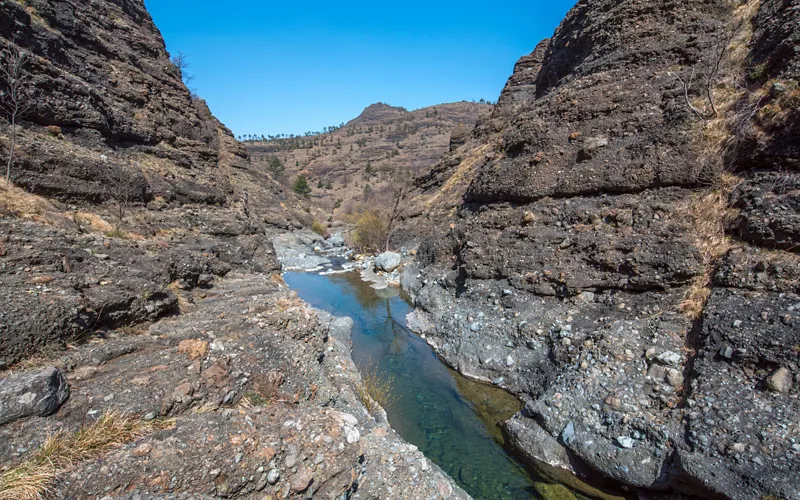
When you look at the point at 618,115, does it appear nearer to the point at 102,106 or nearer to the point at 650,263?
the point at 650,263

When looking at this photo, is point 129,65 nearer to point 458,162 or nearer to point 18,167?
point 18,167

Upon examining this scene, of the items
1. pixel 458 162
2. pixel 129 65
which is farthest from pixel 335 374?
pixel 458 162

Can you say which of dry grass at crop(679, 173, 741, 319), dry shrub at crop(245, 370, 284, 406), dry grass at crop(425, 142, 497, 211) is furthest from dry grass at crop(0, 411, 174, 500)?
dry grass at crop(425, 142, 497, 211)

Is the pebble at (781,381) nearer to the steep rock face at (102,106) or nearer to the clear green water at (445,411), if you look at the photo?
the clear green water at (445,411)

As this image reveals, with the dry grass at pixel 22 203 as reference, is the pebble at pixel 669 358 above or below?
below

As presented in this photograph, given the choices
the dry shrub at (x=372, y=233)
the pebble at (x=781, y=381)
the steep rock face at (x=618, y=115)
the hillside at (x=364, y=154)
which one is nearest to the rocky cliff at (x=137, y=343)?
the pebble at (x=781, y=381)

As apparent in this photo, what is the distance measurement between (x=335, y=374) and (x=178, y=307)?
384 centimetres

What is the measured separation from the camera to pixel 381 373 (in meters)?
10.9

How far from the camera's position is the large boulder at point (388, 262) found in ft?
75.1

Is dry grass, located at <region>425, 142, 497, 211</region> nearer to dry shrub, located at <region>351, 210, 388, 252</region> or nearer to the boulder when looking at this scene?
dry shrub, located at <region>351, 210, 388, 252</region>

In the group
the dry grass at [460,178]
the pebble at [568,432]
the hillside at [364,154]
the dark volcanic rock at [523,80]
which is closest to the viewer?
the pebble at [568,432]

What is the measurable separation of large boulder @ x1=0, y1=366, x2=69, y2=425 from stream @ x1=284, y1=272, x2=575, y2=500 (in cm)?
617

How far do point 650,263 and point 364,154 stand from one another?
95792mm

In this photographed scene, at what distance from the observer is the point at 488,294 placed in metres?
12.5
